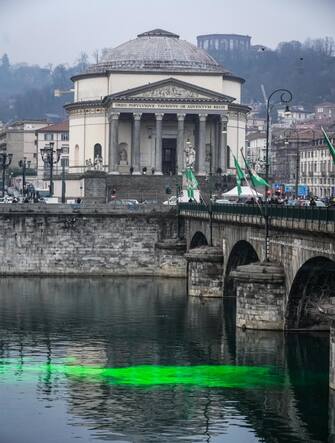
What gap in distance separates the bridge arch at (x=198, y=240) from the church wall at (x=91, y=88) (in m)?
44.2

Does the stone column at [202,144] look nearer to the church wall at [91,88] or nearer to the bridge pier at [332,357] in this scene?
the church wall at [91,88]

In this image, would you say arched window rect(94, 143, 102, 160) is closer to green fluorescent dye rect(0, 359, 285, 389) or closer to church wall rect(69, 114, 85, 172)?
church wall rect(69, 114, 85, 172)

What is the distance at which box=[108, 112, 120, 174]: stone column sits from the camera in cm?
12250

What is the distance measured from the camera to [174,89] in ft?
397

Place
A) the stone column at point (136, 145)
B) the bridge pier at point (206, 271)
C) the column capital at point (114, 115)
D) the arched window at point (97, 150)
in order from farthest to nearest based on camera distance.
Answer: the arched window at point (97, 150) → the column capital at point (114, 115) → the stone column at point (136, 145) → the bridge pier at point (206, 271)

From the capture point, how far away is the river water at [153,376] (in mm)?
42031

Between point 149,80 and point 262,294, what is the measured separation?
70.2 metres

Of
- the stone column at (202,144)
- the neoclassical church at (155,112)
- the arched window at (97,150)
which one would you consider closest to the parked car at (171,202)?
the neoclassical church at (155,112)

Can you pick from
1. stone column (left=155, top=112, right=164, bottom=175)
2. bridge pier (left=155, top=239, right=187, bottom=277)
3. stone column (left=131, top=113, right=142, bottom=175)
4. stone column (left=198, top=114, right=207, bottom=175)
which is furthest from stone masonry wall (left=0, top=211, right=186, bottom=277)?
stone column (left=198, top=114, right=207, bottom=175)

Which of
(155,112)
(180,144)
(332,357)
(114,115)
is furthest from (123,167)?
(332,357)

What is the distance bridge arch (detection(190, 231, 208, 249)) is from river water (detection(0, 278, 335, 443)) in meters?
11.1

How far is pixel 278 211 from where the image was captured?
193 ft

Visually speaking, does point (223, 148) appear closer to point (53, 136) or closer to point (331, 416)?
point (53, 136)

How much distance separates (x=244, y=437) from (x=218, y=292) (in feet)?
118
